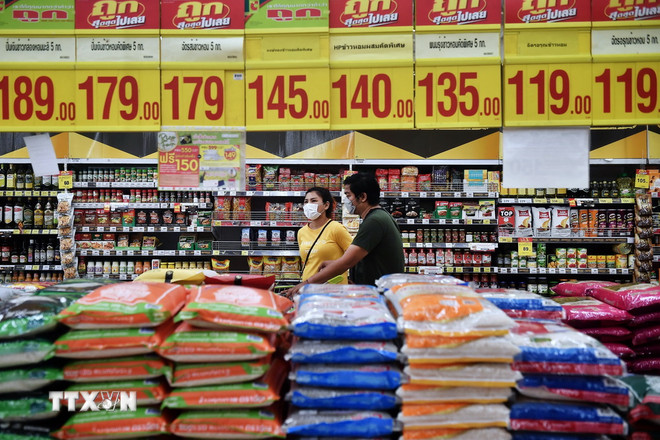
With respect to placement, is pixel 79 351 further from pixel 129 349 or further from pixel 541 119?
pixel 541 119

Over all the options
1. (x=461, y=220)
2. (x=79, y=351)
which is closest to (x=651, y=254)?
(x=461, y=220)

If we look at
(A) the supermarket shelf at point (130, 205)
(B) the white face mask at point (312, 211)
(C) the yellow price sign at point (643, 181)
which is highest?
(C) the yellow price sign at point (643, 181)

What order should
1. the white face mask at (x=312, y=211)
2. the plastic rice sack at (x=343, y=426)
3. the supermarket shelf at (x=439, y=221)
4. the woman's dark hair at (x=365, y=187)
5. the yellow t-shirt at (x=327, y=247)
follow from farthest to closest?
1. the supermarket shelf at (x=439, y=221)
2. the white face mask at (x=312, y=211)
3. the yellow t-shirt at (x=327, y=247)
4. the woman's dark hair at (x=365, y=187)
5. the plastic rice sack at (x=343, y=426)

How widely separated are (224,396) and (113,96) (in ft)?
5.81

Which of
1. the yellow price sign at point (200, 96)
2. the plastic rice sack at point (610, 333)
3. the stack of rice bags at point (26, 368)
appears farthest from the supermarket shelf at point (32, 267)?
the plastic rice sack at point (610, 333)

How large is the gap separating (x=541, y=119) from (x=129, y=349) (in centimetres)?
214

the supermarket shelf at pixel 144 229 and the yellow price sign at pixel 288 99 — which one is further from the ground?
the yellow price sign at pixel 288 99

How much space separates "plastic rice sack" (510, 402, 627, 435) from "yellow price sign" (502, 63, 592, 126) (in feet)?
4.77

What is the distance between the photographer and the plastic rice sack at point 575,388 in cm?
148

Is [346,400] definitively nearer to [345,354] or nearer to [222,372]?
[345,354]

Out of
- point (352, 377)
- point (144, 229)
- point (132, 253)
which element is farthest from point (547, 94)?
point (132, 253)

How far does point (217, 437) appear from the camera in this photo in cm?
146

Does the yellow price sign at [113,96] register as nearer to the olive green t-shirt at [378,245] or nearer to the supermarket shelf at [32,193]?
the olive green t-shirt at [378,245]

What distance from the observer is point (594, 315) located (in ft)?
7.18
